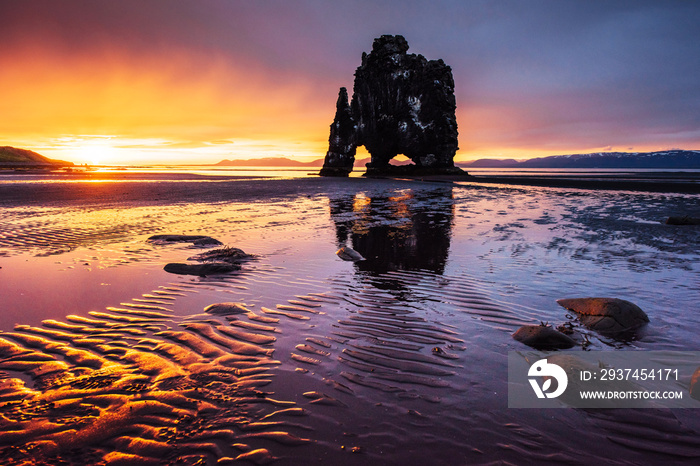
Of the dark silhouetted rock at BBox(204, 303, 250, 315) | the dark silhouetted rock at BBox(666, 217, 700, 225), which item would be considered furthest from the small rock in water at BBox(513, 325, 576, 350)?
the dark silhouetted rock at BBox(666, 217, 700, 225)

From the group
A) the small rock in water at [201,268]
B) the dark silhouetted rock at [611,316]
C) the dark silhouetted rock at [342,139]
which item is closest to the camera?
the dark silhouetted rock at [611,316]

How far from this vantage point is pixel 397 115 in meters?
76.5

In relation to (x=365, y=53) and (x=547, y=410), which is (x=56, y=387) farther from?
(x=365, y=53)

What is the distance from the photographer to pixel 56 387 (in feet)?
11.4

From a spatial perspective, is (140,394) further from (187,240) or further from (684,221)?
(684,221)

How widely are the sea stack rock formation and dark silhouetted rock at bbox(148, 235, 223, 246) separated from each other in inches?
2538

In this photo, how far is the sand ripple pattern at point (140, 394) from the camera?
107 inches

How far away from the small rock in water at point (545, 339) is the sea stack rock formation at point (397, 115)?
6864 centimetres

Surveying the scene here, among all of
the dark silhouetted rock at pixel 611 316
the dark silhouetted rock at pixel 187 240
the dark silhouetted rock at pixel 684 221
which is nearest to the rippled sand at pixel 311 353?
the dark silhouetted rock at pixel 611 316

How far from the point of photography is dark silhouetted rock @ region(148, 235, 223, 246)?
36.0ft

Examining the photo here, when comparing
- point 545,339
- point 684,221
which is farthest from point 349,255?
point 684,221

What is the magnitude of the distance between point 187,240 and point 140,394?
8.61m

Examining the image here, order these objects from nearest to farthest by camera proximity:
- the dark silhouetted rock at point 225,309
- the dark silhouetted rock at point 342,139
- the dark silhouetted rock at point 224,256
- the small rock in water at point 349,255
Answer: the dark silhouetted rock at point 225,309 → the dark silhouetted rock at point 224,256 → the small rock in water at point 349,255 → the dark silhouetted rock at point 342,139

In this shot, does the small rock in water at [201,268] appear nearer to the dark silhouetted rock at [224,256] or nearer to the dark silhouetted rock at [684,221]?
the dark silhouetted rock at [224,256]
